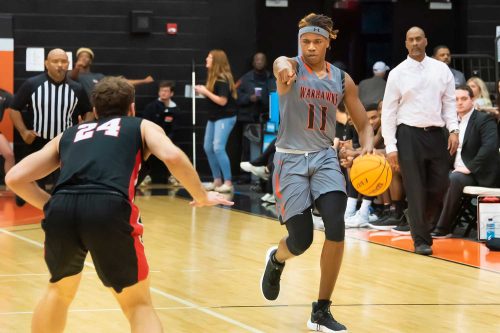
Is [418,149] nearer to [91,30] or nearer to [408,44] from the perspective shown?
[408,44]

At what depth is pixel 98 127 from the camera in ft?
Answer: 16.5

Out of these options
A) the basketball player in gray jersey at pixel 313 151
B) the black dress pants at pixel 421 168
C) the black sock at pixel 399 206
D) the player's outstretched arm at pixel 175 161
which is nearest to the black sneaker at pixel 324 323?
the basketball player in gray jersey at pixel 313 151

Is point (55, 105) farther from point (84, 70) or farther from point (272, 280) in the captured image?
point (272, 280)

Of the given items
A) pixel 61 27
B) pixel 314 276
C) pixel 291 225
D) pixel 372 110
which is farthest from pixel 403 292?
pixel 61 27

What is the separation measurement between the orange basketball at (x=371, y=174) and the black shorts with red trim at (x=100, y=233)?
129 inches

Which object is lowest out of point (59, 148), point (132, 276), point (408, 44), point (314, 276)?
point (314, 276)

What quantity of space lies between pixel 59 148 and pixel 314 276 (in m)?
3.75

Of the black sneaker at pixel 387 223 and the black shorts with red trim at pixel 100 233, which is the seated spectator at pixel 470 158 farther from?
the black shorts with red trim at pixel 100 233

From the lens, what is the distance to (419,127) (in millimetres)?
9414

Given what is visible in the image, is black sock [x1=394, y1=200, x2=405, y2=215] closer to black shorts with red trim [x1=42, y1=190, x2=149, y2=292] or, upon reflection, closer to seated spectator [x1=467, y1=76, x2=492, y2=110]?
seated spectator [x1=467, y1=76, x2=492, y2=110]

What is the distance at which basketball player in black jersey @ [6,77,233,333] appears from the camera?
15.8 feet

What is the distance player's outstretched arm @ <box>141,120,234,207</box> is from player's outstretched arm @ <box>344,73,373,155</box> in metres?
2.03

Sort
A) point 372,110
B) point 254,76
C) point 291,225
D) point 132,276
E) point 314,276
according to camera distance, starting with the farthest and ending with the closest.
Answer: point 254,76 < point 372,110 < point 314,276 < point 291,225 < point 132,276

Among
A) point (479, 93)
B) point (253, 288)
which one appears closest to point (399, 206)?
point (479, 93)
